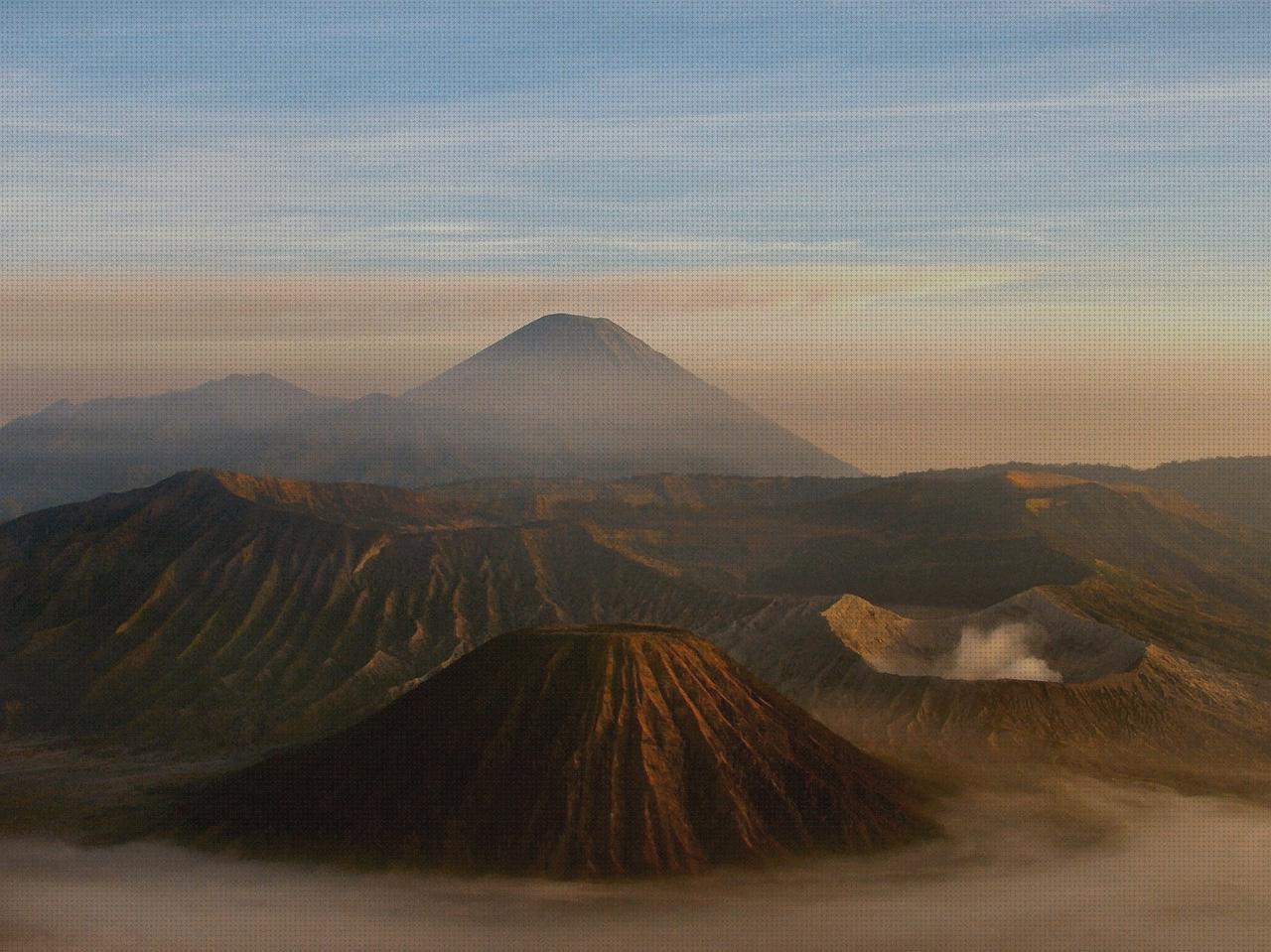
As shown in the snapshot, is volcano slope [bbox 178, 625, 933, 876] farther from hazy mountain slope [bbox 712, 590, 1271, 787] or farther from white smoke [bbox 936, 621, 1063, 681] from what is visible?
white smoke [bbox 936, 621, 1063, 681]

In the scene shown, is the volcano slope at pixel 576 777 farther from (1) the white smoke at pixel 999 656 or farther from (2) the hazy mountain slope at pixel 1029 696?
(1) the white smoke at pixel 999 656

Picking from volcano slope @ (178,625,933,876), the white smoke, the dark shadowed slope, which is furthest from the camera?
the dark shadowed slope

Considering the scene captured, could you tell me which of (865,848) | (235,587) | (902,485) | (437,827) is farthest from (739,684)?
(902,485)

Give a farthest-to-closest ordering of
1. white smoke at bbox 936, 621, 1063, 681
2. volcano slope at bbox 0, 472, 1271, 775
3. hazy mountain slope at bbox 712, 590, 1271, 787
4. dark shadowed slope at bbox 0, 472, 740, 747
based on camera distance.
Answer: dark shadowed slope at bbox 0, 472, 740, 747
white smoke at bbox 936, 621, 1063, 681
volcano slope at bbox 0, 472, 1271, 775
hazy mountain slope at bbox 712, 590, 1271, 787

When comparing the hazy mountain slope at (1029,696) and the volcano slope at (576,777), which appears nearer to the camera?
the volcano slope at (576,777)

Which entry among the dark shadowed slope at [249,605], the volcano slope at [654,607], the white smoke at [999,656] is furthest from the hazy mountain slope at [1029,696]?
the dark shadowed slope at [249,605]

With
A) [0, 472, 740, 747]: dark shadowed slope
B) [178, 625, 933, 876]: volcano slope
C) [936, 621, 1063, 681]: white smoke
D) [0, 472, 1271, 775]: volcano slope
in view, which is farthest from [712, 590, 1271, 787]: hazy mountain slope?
[0, 472, 740, 747]: dark shadowed slope

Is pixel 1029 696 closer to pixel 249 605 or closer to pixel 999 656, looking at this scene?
pixel 999 656
